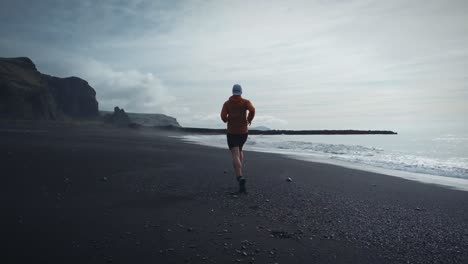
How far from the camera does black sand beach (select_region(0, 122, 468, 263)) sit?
3080 mm

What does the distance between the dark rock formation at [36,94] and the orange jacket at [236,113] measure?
7471 cm

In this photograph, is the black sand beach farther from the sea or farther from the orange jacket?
the sea

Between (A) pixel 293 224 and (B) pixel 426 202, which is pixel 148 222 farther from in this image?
(B) pixel 426 202

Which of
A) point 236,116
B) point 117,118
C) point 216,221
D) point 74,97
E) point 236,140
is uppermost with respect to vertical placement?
point 74,97

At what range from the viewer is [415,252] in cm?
331

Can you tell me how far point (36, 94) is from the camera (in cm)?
7269

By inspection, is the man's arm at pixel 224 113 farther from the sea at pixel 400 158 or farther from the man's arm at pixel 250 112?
the sea at pixel 400 158

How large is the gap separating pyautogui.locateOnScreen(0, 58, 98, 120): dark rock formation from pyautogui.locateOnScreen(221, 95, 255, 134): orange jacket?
7471 cm

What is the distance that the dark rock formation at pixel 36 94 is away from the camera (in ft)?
210

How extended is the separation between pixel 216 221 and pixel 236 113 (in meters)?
3.11

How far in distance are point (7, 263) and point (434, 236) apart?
5.10 m

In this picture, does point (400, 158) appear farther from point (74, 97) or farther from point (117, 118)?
point (74, 97)

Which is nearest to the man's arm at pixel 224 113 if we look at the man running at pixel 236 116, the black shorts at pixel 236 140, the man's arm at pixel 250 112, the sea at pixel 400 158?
the man running at pixel 236 116

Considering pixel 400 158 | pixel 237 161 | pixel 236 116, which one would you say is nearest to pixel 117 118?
pixel 400 158
